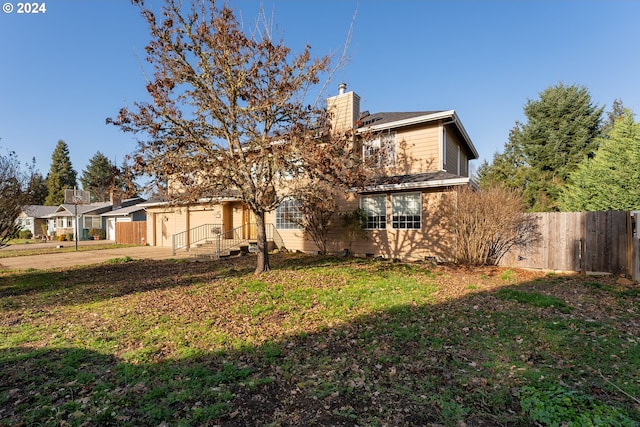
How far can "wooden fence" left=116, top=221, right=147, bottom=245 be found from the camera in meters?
24.5

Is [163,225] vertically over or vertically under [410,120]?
under

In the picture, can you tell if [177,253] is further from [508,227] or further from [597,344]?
[597,344]

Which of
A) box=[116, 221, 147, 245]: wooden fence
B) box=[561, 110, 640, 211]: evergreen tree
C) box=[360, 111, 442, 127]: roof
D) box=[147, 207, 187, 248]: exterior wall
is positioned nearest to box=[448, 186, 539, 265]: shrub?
box=[360, 111, 442, 127]: roof

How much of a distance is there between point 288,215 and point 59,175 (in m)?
56.1

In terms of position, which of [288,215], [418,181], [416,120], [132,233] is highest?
[416,120]

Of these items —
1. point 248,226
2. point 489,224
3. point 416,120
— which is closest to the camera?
point 489,224

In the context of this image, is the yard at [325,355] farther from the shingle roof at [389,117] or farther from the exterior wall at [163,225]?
the exterior wall at [163,225]

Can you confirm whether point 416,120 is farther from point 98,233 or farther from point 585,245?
point 98,233

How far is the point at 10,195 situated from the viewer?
9742 millimetres

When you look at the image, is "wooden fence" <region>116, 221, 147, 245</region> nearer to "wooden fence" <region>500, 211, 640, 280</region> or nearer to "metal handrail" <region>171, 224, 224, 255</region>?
"metal handrail" <region>171, 224, 224, 255</region>

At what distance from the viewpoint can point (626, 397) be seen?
329cm

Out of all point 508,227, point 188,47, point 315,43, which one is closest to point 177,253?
point 188,47

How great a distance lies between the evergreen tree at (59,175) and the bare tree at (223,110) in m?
54.3

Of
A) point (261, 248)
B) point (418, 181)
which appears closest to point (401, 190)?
point (418, 181)
